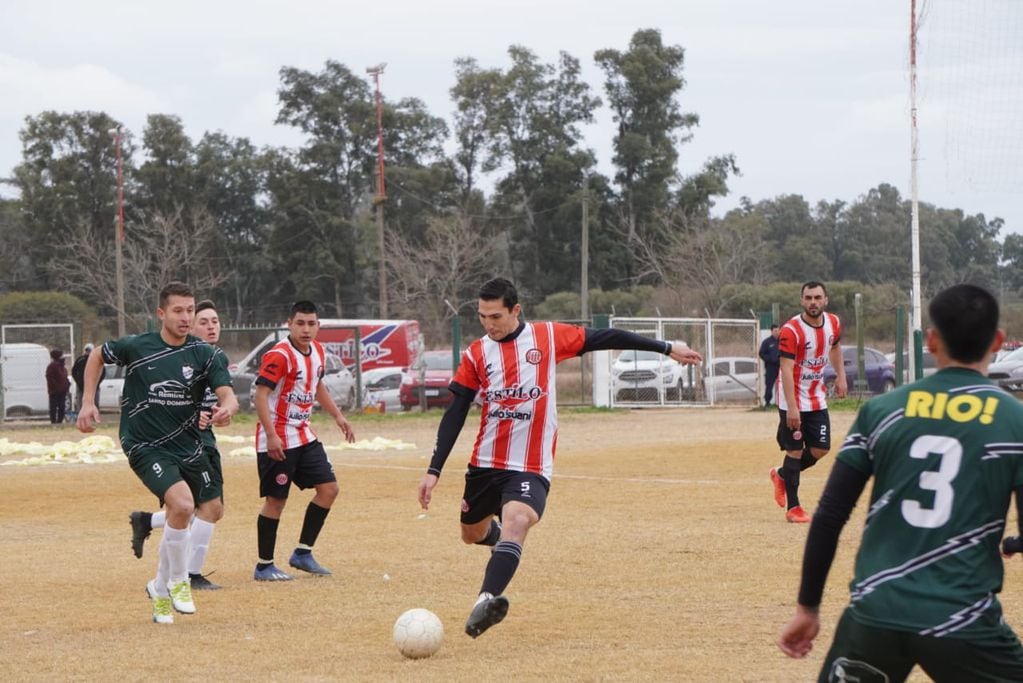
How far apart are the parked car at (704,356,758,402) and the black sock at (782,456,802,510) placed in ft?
70.6

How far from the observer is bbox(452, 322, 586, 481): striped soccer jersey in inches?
307

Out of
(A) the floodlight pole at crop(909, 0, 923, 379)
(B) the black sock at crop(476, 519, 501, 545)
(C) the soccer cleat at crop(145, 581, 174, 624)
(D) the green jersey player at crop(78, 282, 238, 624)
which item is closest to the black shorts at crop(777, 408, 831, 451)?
(B) the black sock at crop(476, 519, 501, 545)

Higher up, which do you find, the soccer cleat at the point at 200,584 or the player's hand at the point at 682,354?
the player's hand at the point at 682,354

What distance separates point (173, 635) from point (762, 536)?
555 cm

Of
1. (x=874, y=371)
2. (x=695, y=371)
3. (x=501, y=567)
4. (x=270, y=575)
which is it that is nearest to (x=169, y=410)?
(x=270, y=575)

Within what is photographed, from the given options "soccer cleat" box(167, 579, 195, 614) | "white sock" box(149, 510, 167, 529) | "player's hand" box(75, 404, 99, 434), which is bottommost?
"soccer cleat" box(167, 579, 195, 614)

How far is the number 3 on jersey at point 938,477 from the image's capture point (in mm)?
3842

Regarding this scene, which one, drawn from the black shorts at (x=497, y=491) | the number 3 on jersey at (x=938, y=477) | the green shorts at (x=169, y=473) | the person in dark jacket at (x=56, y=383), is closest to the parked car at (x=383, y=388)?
the person in dark jacket at (x=56, y=383)

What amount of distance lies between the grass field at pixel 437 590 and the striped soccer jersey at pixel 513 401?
101 centimetres

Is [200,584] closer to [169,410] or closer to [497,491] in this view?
[169,410]

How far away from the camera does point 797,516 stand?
12.6m

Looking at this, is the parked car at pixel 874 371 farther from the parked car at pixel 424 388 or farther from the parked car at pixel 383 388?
the parked car at pixel 383 388

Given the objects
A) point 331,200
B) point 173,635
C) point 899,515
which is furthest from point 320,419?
point 331,200

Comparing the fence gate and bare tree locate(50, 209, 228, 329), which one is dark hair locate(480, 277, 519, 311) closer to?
the fence gate
